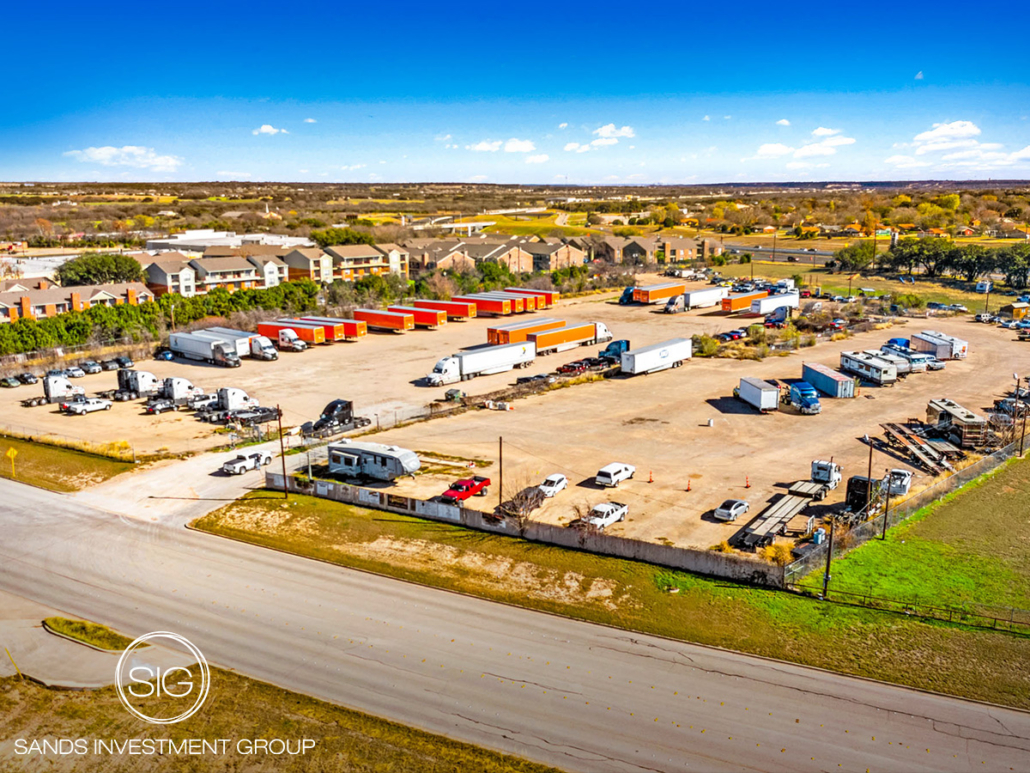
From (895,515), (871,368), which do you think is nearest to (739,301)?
(871,368)

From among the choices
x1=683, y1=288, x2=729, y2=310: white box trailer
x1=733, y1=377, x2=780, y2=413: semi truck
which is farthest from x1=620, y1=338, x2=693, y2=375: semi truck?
x1=683, y1=288, x2=729, y2=310: white box trailer

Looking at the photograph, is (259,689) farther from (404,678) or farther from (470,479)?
(470,479)

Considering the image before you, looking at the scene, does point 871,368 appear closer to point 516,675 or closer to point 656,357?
point 656,357

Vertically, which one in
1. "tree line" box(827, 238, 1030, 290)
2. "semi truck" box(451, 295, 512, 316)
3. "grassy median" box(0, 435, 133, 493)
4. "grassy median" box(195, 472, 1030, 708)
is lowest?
"grassy median" box(0, 435, 133, 493)

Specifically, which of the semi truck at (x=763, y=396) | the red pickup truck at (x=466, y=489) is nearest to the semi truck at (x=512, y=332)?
the semi truck at (x=763, y=396)

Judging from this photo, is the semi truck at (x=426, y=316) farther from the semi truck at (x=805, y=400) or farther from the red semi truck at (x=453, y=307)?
the semi truck at (x=805, y=400)

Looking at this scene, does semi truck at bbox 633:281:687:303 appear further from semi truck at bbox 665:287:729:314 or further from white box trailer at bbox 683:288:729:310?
white box trailer at bbox 683:288:729:310
